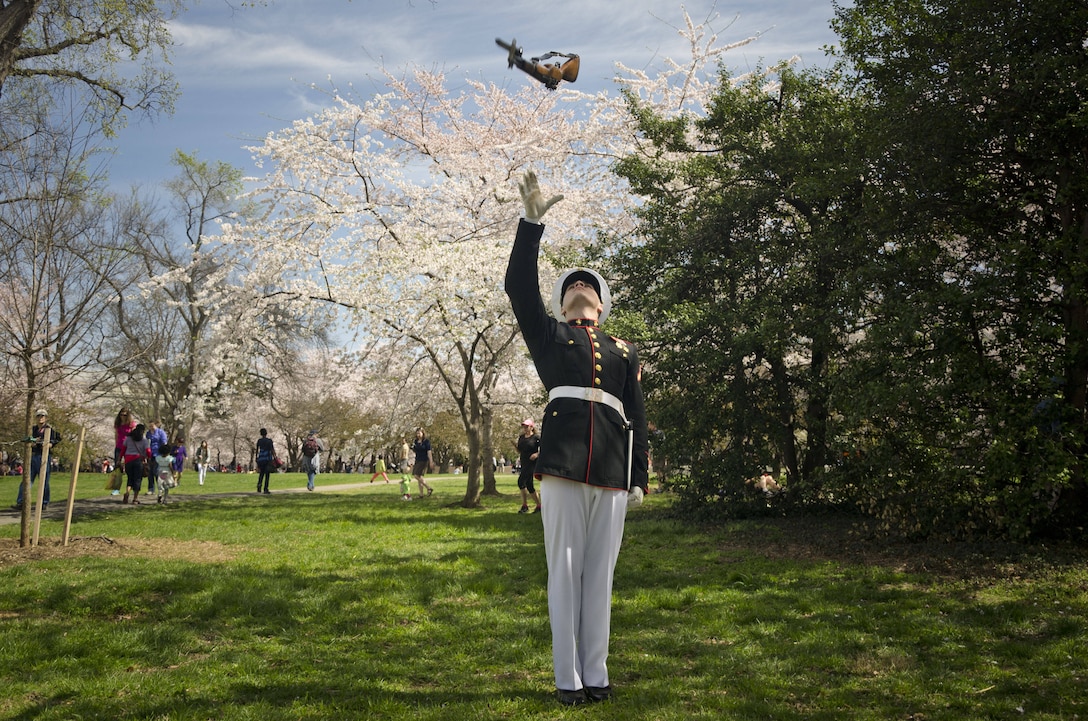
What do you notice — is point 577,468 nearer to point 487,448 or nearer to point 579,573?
point 579,573

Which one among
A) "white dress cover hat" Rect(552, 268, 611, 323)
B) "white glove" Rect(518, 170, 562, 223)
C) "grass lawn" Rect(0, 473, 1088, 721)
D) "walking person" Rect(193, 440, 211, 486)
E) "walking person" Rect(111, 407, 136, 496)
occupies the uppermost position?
"white glove" Rect(518, 170, 562, 223)

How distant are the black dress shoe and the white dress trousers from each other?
0.02 metres

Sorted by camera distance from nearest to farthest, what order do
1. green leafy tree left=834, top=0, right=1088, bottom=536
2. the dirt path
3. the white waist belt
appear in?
the white waist belt
green leafy tree left=834, top=0, right=1088, bottom=536
the dirt path

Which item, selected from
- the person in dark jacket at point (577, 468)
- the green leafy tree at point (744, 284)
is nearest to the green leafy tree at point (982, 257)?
the green leafy tree at point (744, 284)

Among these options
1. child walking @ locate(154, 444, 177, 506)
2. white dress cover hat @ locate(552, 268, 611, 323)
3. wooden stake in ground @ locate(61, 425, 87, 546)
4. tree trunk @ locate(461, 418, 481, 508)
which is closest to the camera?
white dress cover hat @ locate(552, 268, 611, 323)

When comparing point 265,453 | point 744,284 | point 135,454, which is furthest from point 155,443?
point 744,284

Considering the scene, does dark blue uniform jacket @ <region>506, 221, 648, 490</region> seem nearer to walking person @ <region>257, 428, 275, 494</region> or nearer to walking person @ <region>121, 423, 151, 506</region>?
walking person @ <region>121, 423, 151, 506</region>

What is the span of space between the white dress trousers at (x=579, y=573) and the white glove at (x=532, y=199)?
1.40 m

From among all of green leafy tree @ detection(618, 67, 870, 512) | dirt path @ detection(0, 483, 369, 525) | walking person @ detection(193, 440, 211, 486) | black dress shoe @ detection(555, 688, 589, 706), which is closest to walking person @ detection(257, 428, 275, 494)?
dirt path @ detection(0, 483, 369, 525)

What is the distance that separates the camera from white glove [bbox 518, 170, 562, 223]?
167 inches

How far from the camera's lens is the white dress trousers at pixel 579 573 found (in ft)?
13.9

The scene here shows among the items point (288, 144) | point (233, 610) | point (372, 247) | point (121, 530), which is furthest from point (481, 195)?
point (233, 610)

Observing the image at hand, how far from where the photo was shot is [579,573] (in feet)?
14.3

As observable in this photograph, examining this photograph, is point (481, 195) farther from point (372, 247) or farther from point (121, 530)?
point (121, 530)
